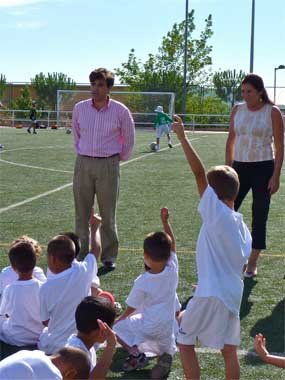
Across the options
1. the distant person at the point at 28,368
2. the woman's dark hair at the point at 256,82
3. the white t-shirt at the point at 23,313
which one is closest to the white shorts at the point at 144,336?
the white t-shirt at the point at 23,313

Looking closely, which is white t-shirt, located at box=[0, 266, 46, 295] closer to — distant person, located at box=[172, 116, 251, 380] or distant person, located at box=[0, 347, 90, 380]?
distant person, located at box=[172, 116, 251, 380]

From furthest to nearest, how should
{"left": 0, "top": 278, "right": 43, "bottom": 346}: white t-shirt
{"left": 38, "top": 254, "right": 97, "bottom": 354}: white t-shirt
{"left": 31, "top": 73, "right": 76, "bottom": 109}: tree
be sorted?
{"left": 31, "top": 73, "right": 76, "bottom": 109}: tree → {"left": 0, "top": 278, "right": 43, "bottom": 346}: white t-shirt → {"left": 38, "top": 254, "right": 97, "bottom": 354}: white t-shirt

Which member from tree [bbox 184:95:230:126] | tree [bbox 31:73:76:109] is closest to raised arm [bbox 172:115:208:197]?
tree [bbox 184:95:230:126]

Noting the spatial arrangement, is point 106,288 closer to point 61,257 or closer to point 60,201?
point 61,257

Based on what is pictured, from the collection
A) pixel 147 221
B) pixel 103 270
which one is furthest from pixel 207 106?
pixel 103 270

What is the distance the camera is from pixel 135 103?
42.0m

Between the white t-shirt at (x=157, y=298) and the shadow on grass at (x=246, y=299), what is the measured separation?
3.53 ft

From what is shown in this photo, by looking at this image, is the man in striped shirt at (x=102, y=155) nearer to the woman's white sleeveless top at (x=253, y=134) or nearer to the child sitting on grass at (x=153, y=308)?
the woman's white sleeveless top at (x=253, y=134)

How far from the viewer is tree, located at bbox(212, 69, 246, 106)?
172ft

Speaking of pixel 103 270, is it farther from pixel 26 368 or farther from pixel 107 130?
pixel 26 368

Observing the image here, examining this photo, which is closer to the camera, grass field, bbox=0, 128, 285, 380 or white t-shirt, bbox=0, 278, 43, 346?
white t-shirt, bbox=0, 278, 43, 346

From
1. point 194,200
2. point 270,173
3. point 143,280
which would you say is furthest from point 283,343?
A: point 194,200

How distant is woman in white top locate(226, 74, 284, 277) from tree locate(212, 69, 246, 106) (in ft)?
147

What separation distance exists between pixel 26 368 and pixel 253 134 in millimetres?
4713
